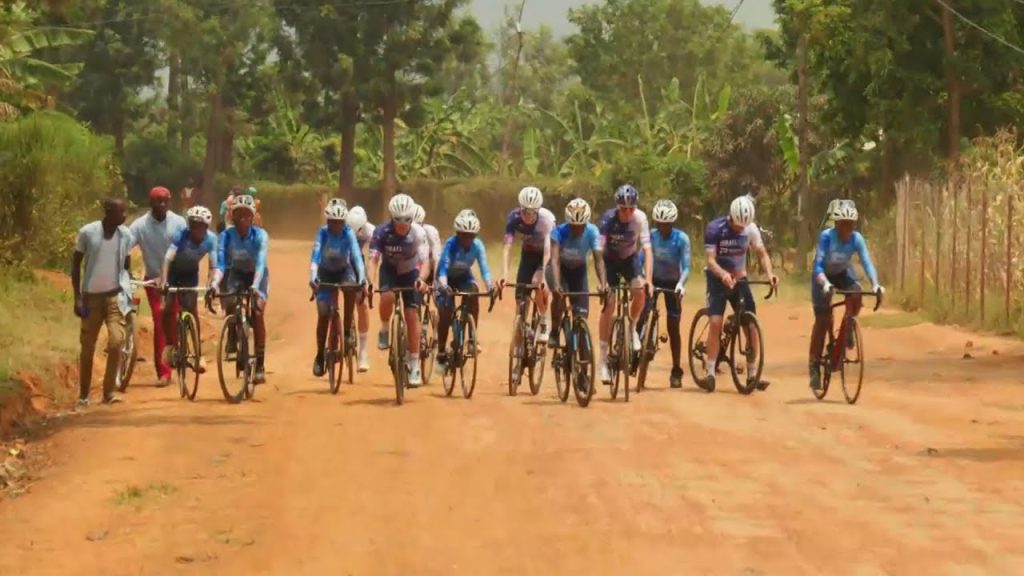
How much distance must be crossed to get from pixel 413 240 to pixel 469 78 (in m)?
103

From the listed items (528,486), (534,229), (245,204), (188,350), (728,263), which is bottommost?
(528,486)

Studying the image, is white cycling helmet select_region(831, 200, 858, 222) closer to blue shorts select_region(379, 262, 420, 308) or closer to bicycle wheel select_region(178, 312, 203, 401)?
blue shorts select_region(379, 262, 420, 308)

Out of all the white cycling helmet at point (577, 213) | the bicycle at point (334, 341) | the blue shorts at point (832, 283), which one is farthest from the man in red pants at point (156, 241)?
the blue shorts at point (832, 283)

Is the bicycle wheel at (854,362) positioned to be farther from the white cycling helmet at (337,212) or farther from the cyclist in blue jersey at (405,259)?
the white cycling helmet at (337,212)

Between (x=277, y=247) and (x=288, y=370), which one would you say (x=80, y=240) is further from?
(x=277, y=247)

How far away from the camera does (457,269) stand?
18578 millimetres

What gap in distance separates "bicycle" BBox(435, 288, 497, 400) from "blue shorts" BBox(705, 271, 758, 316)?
2.20 m

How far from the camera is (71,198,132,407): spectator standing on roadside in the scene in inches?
688

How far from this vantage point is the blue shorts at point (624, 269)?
1867 centimetres

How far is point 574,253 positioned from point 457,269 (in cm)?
116

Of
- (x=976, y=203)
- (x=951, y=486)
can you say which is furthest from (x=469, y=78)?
(x=951, y=486)

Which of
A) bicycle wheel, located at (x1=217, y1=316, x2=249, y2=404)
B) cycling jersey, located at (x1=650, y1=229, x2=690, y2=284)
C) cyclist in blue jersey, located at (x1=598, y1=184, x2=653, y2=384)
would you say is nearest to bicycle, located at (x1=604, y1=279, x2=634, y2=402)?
cyclist in blue jersey, located at (x1=598, y1=184, x2=653, y2=384)

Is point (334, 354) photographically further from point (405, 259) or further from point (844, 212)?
point (844, 212)

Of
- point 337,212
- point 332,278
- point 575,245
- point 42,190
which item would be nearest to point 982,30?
point 42,190
